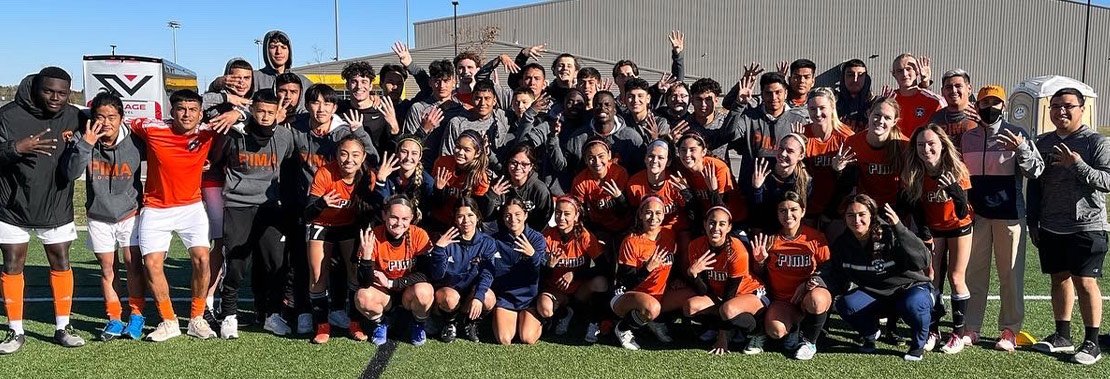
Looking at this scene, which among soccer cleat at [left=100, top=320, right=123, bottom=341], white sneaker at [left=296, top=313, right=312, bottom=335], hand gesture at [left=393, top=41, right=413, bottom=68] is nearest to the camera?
soccer cleat at [left=100, top=320, right=123, bottom=341]

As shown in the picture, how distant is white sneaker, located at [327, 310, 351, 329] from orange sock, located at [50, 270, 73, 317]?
5.20 ft

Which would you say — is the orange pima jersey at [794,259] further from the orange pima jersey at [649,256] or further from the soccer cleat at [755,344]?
the orange pima jersey at [649,256]

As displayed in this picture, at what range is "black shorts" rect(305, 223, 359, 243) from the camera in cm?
494

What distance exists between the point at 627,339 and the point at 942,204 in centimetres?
209

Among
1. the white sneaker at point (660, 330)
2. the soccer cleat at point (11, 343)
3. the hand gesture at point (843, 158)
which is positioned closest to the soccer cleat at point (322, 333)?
the soccer cleat at point (11, 343)

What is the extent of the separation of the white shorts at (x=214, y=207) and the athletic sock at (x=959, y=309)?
4768 mm

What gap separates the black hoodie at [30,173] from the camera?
4.44 m

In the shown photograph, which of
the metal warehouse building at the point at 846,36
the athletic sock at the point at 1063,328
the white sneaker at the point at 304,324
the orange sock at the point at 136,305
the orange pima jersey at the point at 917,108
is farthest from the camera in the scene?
the metal warehouse building at the point at 846,36

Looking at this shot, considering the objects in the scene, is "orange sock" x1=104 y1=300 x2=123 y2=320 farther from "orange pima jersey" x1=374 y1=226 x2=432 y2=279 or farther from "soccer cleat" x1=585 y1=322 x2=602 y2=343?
"soccer cleat" x1=585 y1=322 x2=602 y2=343

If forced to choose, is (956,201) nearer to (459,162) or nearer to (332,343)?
(459,162)

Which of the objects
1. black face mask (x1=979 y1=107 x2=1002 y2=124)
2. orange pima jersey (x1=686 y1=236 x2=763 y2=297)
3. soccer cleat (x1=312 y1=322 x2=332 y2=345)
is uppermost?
black face mask (x1=979 y1=107 x2=1002 y2=124)

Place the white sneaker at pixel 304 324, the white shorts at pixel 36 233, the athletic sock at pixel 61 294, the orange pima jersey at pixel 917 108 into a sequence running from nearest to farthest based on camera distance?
1. the white shorts at pixel 36 233
2. the athletic sock at pixel 61 294
3. the white sneaker at pixel 304 324
4. the orange pima jersey at pixel 917 108

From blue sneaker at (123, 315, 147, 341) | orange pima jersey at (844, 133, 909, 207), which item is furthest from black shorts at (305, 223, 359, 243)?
orange pima jersey at (844, 133, 909, 207)

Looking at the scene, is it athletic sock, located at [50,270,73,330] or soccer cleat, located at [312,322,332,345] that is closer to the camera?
athletic sock, located at [50,270,73,330]
